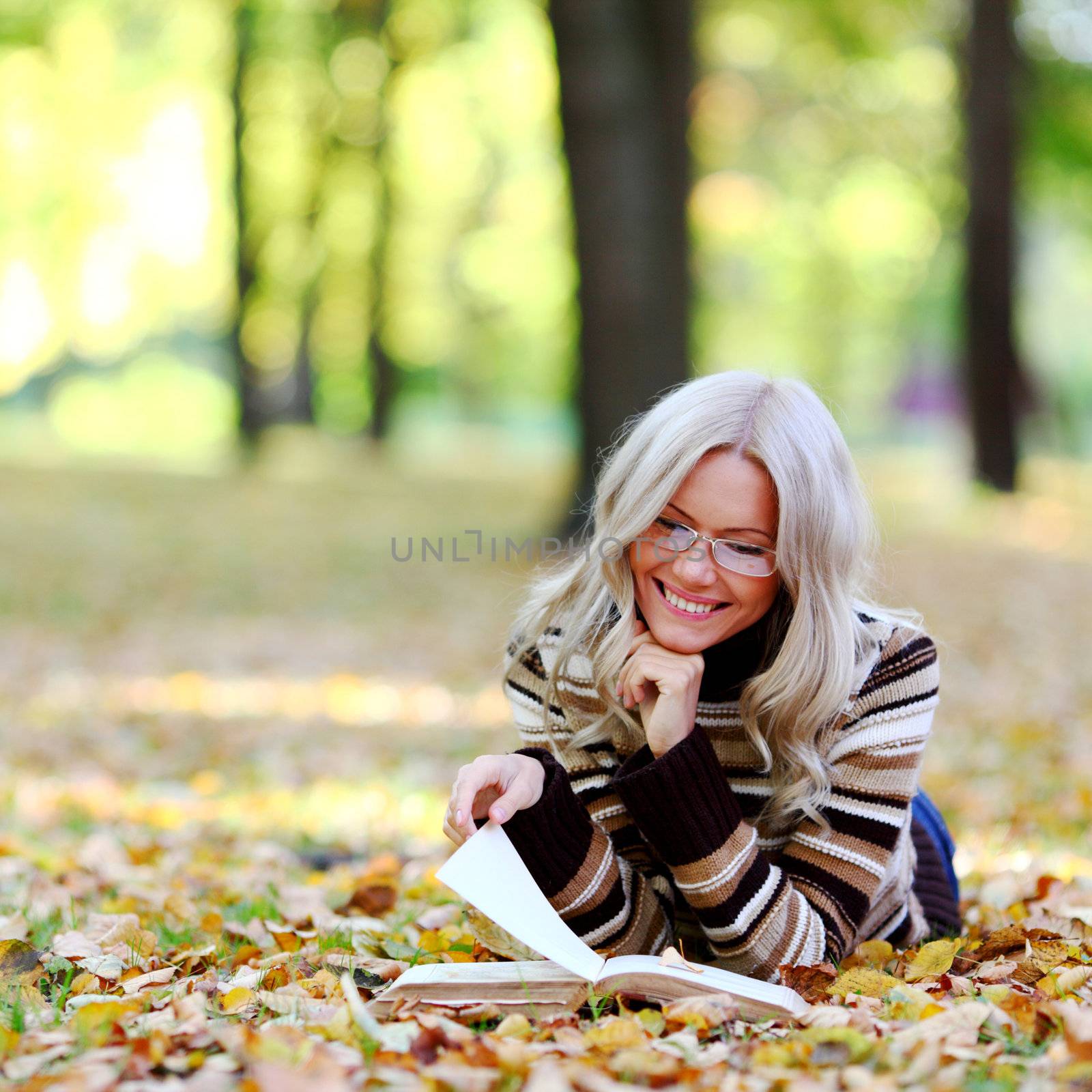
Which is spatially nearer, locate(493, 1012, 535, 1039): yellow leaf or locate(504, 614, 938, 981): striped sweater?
locate(493, 1012, 535, 1039): yellow leaf

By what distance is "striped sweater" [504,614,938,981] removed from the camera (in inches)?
91.0

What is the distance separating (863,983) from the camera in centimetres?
237

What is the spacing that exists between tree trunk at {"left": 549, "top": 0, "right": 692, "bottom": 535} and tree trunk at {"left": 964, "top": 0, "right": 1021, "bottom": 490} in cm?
525

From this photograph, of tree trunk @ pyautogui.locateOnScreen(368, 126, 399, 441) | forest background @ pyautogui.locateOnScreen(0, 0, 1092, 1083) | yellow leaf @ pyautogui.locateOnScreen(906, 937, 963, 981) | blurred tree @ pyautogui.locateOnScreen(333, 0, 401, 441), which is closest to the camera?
yellow leaf @ pyautogui.locateOnScreen(906, 937, 963, 981)

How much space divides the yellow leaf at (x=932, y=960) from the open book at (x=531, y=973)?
334 millimetres

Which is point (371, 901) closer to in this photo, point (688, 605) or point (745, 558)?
point (688, 605)

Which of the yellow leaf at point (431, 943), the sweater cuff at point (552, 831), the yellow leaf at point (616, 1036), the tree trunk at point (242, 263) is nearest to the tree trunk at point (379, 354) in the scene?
the tree trunk at point (242, 263)

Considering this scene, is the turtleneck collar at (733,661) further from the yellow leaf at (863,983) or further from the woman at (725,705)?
the yellow leaf at (863,983)

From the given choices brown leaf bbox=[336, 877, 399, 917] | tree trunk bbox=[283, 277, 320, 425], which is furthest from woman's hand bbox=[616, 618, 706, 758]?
tree trunk bbox=[283, 277, 320, 425]

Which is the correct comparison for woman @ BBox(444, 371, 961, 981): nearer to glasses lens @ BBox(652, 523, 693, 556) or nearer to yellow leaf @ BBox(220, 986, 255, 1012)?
glasses lens @ BBox(652, 523, 693, 556)

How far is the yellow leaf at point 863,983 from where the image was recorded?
2.34 m

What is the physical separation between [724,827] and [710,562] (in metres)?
0.47

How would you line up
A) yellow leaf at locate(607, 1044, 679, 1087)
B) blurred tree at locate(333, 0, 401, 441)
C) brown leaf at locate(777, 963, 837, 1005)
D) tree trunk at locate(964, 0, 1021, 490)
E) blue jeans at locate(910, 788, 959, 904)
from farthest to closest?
blurred tree at locate(333, 0, 401, 441) < tree trunk at locate(964, 0, 1021, 490) < blue jeans at locate(910, 788, 959, 904) < brown leaf at locate(777, 963, 837, 1005) < yellow leaf at locate(607, 1044, 679, 1087)

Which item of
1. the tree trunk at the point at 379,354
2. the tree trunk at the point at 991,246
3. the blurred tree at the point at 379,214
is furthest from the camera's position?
the tree trunk at the point at 379,354
